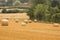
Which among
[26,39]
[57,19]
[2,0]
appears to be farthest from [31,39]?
[2,0]

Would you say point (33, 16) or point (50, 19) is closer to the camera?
point (50, 19)

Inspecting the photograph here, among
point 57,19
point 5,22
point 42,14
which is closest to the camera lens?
point 5,22

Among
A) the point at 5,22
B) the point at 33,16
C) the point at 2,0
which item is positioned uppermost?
the point at 5,22

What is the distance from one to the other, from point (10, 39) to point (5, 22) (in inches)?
318

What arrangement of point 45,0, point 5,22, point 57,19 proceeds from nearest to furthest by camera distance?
point 5,22, point 57,19, point 45,0

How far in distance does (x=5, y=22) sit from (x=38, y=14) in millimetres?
22218

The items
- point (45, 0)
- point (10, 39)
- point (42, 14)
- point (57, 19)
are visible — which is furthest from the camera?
point (45, 0)

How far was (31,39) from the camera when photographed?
12859mm

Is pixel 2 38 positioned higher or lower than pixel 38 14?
higher

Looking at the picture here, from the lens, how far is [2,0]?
401 feet

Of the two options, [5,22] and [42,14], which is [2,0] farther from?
[5,22]

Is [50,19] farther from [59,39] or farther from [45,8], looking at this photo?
[59,39]

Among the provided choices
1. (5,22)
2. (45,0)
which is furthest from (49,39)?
(45,0)

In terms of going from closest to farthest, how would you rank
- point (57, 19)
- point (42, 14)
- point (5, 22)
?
point (5, 22) < point (57, 19) < point (42, 14)
